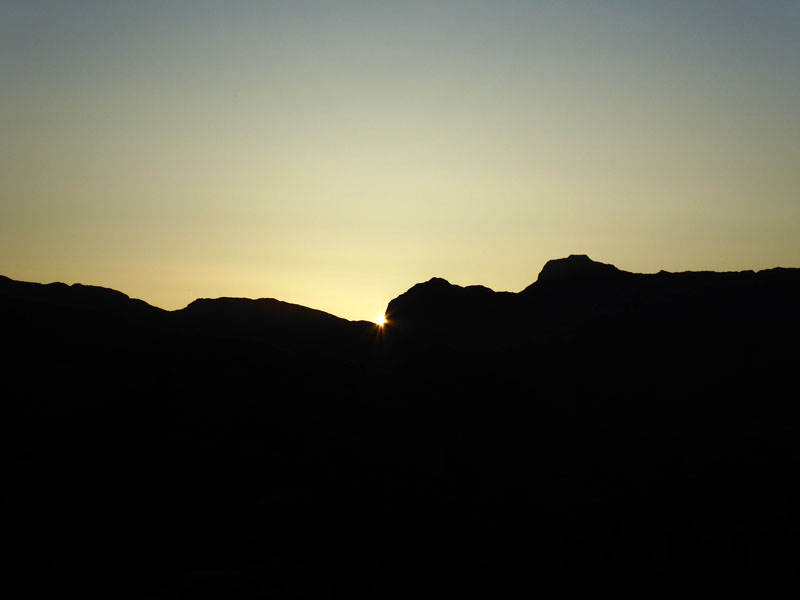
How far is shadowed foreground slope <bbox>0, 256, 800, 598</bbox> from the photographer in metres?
33.5

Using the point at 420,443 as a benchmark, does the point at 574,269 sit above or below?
above

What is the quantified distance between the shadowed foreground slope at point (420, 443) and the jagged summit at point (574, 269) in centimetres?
21

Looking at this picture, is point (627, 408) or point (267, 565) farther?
point (627, 408)

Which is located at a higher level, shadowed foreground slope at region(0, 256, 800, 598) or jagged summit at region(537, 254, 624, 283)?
jagged summit at region(537, 254, 624, 283)

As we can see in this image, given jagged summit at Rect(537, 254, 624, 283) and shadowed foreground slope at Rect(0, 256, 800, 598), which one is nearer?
shadowed foreground slope at Rect(0, 256, 800, 598)

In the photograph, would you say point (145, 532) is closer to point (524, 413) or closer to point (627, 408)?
point (524, 413)

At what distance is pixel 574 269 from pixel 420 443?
80.2 feet

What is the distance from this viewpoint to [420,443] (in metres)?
46.9

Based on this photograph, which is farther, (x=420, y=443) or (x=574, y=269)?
(x=574, y=269)

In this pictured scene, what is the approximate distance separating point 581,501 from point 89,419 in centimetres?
2752

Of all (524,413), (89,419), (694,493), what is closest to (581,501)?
(694,493)

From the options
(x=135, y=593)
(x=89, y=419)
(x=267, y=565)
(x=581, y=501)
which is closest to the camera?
(x=135, y=593)

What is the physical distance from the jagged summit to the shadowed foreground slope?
0.21m

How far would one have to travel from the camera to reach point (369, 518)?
123ft
